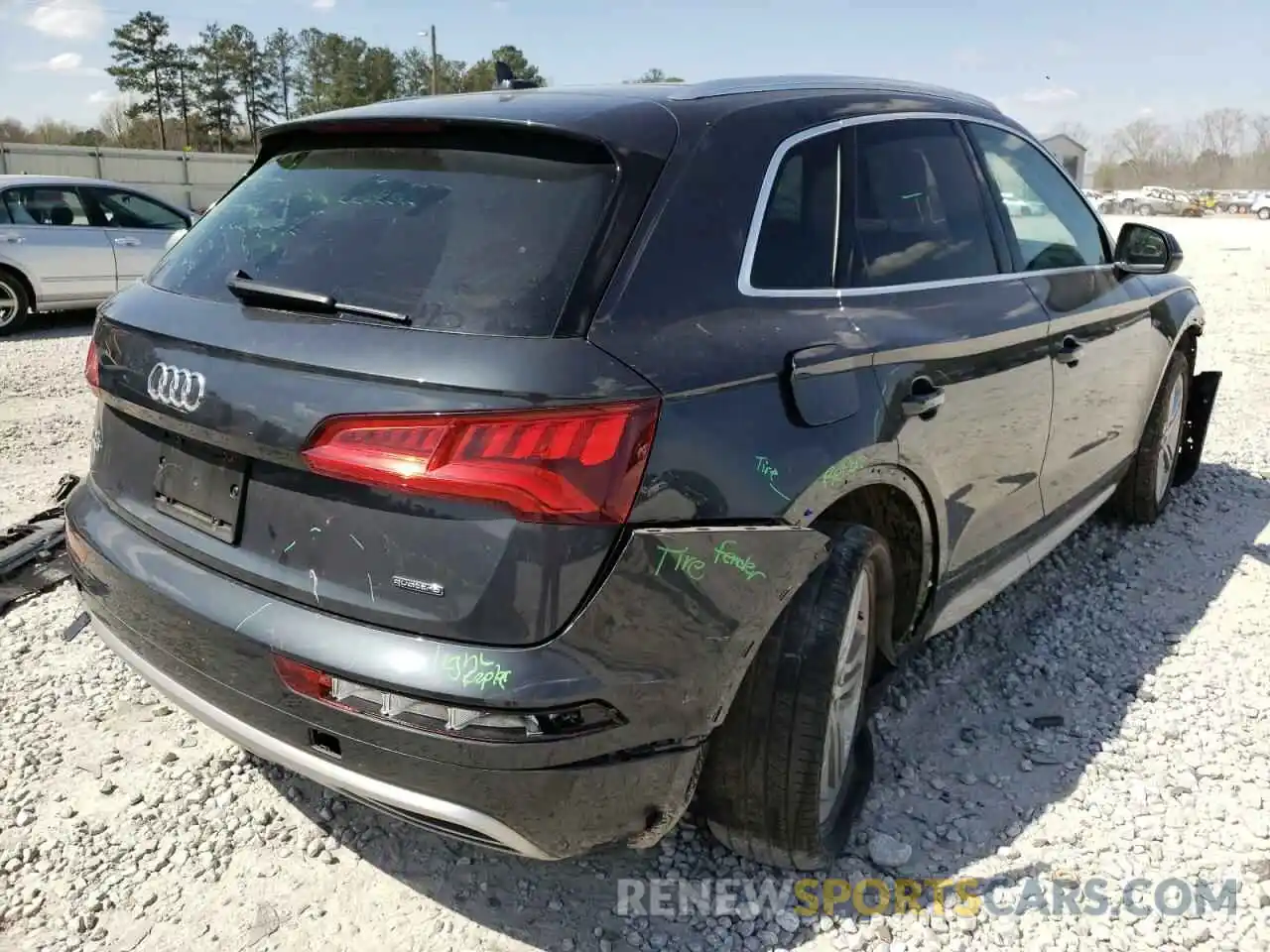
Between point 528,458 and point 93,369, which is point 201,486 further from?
point 528,458

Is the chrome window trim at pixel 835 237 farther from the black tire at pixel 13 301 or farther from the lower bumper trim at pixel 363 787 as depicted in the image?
the black tire at pixel 13 301

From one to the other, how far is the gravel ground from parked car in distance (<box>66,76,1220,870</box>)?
0.30 metres

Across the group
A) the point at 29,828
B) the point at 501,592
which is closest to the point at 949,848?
the point at 501,592

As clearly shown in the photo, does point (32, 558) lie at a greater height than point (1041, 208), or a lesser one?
lesser

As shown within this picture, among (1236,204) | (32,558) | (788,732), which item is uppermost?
(788,732)

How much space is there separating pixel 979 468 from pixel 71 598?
3.25 m

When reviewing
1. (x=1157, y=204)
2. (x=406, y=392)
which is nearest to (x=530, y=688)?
(x=406, y=392)

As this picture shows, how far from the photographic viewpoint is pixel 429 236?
208cm

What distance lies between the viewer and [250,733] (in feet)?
6.91

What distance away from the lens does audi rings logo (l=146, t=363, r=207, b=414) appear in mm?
2086

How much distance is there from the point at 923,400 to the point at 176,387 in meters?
1.75

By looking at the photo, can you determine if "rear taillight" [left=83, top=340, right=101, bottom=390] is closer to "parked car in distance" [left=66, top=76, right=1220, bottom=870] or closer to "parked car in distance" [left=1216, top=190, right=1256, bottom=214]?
"parked car in distance" [left=66, top=76, right=1220, bottom=870]

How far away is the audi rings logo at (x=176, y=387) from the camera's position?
209 cm

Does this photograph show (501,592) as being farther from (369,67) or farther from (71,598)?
(369,67)
